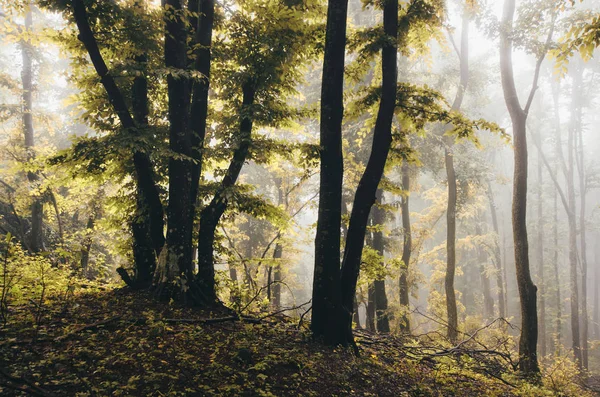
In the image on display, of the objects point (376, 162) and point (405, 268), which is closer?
point (376, 162)

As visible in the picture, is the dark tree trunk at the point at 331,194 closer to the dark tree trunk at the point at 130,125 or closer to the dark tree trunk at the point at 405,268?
the dark tree trunk at the point at 130,125

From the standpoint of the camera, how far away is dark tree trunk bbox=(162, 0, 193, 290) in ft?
20.5

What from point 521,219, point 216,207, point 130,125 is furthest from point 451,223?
point 130,125

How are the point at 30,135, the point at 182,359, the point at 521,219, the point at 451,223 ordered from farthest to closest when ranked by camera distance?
the point at 30,135 < the point at 451,223 < the point at 521,219 < the point at 182,359

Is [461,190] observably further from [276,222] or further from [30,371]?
[30,371]

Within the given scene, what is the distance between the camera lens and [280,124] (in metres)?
7.56

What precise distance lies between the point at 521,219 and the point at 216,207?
7.98m

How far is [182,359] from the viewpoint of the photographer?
4020 mm

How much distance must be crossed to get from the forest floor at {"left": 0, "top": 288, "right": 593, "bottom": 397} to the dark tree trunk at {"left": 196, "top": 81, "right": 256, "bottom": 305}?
0.92 meters

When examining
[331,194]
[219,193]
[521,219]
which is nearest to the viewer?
[331,194]

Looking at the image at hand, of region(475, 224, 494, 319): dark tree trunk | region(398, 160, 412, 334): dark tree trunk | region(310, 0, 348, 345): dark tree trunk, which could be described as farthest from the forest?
region(475, 224, 494, 319): dark tree trunk

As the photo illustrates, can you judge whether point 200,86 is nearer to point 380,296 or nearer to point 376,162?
point 376,162

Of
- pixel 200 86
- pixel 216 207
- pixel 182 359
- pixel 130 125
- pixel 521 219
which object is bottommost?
pixel 182 359

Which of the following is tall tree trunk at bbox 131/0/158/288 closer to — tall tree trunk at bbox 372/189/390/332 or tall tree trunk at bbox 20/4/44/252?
tall tree trunk at bbox 20/4/44/252
